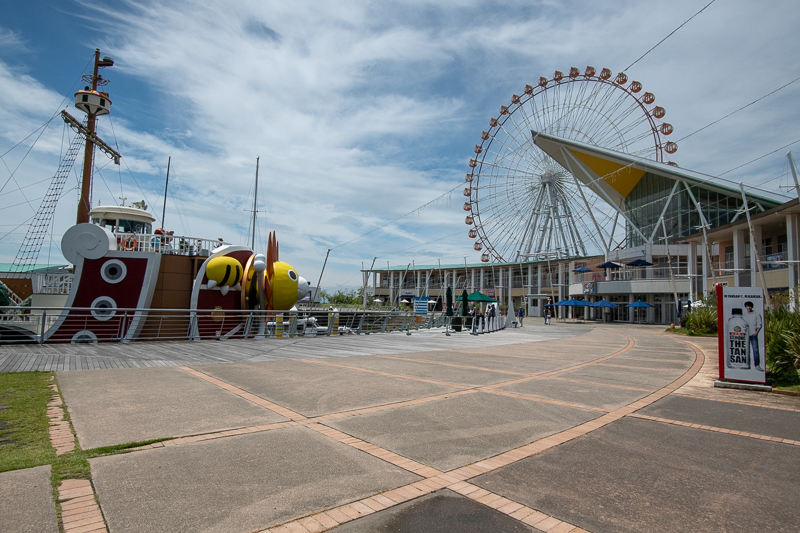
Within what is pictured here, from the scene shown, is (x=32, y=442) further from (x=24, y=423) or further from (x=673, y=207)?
(x=673, y=207)

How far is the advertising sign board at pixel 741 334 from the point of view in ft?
28.5

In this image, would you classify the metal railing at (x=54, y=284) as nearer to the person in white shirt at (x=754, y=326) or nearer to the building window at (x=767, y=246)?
the person in white shirt at (x=754, y=326)

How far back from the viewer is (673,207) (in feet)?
154

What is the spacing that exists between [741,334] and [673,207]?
43668 millimetres

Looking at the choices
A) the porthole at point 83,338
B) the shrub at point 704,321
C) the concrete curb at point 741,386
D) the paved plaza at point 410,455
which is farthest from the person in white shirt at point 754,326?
the shrub at point 704,321

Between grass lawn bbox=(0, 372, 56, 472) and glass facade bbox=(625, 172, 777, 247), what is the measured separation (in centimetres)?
4172

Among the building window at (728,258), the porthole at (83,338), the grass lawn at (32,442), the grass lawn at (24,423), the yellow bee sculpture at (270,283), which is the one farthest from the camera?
the building window at (728,258)

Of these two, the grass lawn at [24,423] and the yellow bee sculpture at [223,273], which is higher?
the yellow bee sculpture at [223,273]

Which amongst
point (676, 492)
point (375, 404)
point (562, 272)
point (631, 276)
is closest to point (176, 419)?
point (375, 404)

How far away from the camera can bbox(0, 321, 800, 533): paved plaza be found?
329 centimetres

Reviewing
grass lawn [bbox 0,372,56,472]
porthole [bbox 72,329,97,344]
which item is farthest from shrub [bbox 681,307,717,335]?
grass lawn [bbox 0,372,56,472]

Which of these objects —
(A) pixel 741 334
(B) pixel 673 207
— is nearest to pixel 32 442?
(A) pixel 741 334

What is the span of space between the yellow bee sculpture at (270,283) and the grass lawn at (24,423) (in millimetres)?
12655

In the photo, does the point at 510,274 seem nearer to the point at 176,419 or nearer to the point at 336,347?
the point at 336,347
